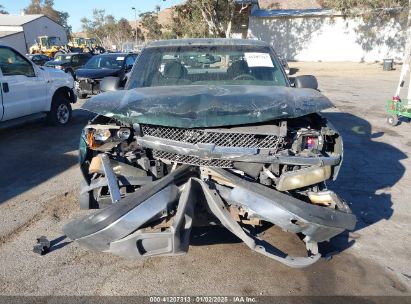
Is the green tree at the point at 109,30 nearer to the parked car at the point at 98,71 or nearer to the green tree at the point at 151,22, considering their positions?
the green tree at the point at 151,22

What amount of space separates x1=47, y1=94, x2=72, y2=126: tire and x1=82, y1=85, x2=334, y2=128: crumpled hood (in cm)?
596

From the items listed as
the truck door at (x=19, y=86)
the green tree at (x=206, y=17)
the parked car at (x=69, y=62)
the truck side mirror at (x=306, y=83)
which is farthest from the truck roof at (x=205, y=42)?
the green tree at (x=206, y=17)

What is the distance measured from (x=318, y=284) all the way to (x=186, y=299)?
108cm

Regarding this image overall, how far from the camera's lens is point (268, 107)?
3.31m

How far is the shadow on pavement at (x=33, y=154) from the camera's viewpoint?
573 centimetres

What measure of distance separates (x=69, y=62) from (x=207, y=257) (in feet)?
65.2

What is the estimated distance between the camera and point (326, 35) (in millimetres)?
32500

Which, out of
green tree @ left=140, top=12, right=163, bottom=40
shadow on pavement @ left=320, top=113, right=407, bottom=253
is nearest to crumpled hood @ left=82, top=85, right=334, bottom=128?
shadow on pavement @ left=320, top=113, right=407, bottom=253

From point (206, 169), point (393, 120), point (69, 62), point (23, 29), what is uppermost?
point (23, 29)

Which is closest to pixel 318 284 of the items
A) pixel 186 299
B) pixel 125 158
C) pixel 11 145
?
pixel 186 299

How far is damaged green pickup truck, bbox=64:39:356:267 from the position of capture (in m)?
2.88

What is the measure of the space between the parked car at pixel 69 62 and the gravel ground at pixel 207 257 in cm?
1555

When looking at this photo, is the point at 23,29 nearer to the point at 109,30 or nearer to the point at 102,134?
the point at 109,30

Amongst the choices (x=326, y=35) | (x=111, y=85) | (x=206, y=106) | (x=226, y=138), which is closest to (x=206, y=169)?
(x=226, y=138)
